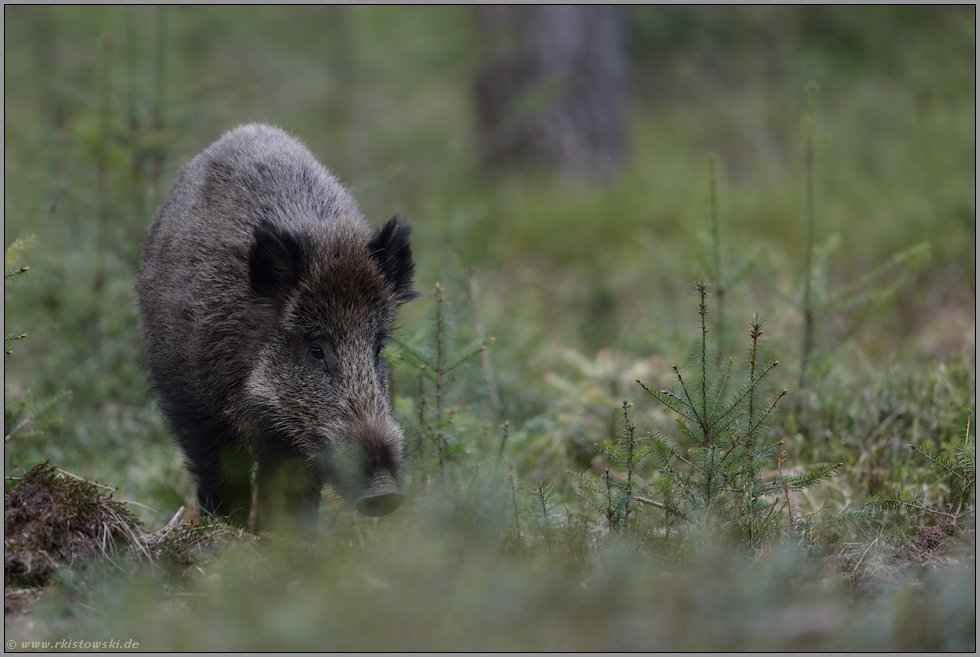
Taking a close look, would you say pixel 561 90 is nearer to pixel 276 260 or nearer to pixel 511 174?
pixel 511 174

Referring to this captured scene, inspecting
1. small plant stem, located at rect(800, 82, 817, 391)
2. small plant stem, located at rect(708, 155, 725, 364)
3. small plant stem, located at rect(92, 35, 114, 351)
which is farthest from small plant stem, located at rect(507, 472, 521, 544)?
small plant stem, located at rect(92, 35, 114, 351)

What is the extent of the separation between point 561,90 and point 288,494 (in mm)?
7628

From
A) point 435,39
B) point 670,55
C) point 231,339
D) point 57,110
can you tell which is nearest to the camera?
point 231,339

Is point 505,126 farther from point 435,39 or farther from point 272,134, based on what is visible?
point 272,134

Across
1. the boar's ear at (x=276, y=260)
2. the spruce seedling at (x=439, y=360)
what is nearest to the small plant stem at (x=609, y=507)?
the spruce seedling at (x=439, y=360)

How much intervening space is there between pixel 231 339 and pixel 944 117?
861 cm

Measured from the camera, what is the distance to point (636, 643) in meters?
2.02

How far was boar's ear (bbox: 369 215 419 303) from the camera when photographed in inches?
149

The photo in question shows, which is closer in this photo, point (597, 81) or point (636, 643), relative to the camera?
point (636, 643)

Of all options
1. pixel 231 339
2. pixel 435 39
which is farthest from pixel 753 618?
pixel 435 39

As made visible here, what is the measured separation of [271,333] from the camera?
3660 millimetres

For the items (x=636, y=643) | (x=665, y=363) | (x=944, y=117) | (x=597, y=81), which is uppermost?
(x=597, y=81)

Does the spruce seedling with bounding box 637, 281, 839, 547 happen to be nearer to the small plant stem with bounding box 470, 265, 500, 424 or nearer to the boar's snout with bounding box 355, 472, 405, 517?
the boar's snout with bounding box 355, 472, 405, 517

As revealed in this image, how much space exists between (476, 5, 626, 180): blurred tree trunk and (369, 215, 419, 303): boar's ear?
22.6 feet
